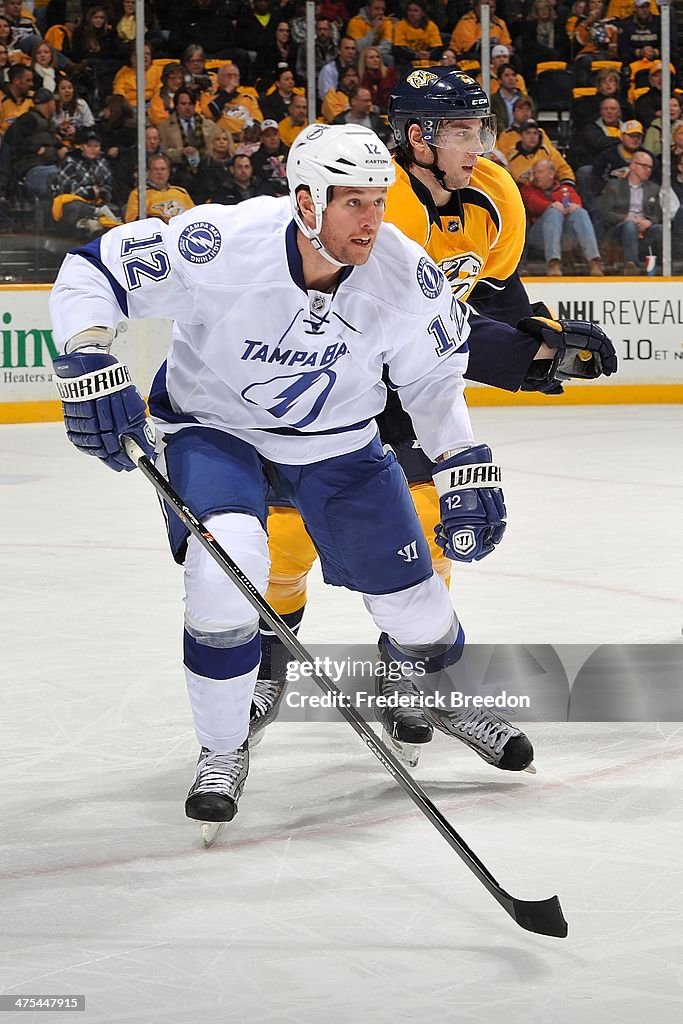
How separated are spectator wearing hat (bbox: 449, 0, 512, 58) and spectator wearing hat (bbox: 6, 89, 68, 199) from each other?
268 centimetres

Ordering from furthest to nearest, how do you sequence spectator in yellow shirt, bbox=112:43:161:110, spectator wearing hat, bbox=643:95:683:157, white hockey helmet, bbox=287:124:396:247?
spectator wearing hat, bbox=643:95:683:157 < spectator in yellow shirt, bbox=112:43:161:110 < white hockey helmet, bbox=287:124:396:247


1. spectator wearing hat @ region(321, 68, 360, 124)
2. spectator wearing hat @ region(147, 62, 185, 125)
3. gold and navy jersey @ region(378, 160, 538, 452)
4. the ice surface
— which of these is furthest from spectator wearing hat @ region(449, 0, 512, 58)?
gold and navy jersey @ region(378, 160, 538, 452)

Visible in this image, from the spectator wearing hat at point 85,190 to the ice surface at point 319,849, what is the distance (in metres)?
4.97

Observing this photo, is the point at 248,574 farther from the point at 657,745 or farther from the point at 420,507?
the point at 657,745

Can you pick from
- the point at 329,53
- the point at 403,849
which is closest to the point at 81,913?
the point at 403,849

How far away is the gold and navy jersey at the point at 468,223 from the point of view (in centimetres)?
295

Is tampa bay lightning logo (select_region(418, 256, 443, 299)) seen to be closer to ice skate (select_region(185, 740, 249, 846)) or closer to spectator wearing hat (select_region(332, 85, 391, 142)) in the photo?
ice skate (select_region(185, 740, 249, 846))

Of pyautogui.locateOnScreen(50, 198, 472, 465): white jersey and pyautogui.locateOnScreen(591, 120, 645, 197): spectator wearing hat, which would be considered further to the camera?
pyautogui.locateOnScreen(591, 120, 645, 197): spectator wearing hat

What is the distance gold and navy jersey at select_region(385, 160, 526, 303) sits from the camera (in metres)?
2.95

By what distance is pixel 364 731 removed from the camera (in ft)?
7.63

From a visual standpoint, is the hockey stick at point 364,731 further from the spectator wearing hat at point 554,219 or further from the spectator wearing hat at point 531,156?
the spectator wearing hat at point 531,156

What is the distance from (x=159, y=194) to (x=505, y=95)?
2440 mm

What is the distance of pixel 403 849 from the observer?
7.76ft

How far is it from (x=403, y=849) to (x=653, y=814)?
45 centimetres
